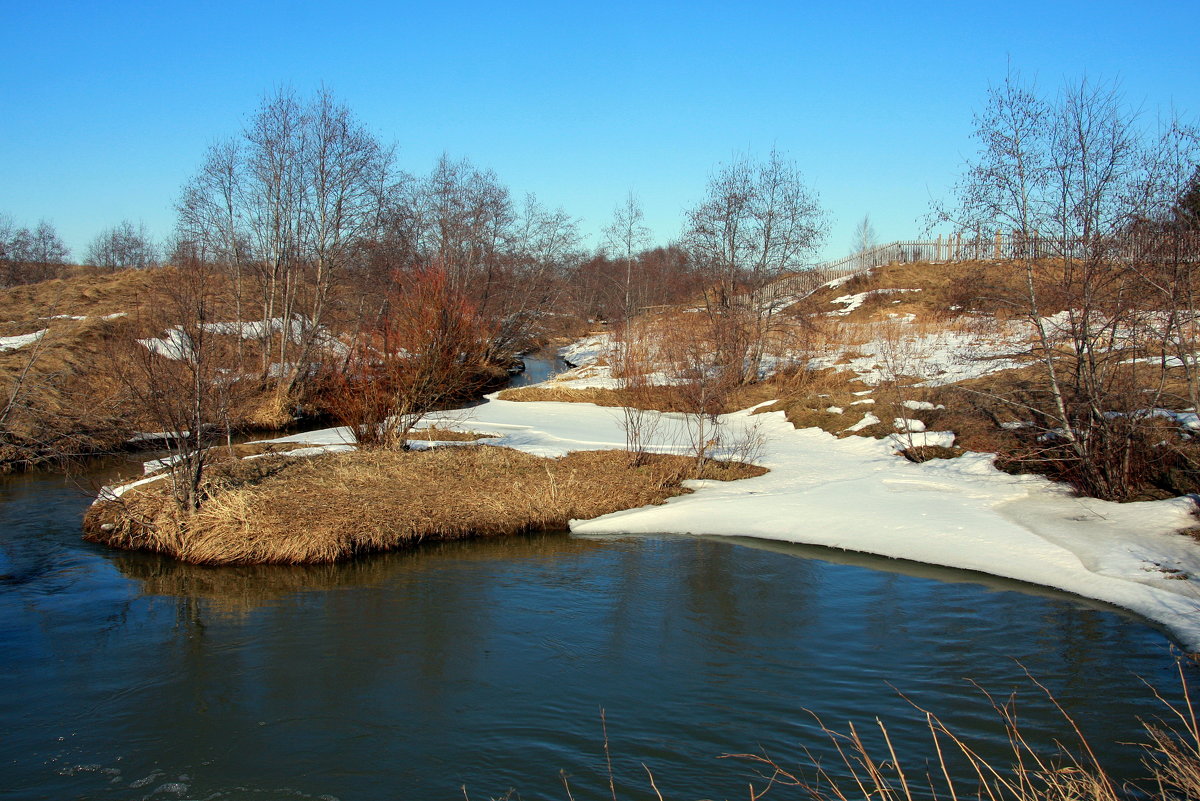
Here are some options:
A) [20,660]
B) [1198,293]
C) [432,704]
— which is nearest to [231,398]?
[20,660]

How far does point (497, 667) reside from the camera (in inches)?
299

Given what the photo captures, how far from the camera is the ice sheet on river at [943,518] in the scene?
372 inches

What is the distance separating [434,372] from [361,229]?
→ 11.7 meters

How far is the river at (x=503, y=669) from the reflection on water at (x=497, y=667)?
0.03 m

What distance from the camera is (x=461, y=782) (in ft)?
18.6

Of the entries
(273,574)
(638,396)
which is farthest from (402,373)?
(638,396)

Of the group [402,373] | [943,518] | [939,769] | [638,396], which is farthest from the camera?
[638,396]

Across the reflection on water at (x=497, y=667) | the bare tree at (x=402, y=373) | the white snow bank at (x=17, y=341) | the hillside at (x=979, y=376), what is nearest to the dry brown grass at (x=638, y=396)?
the hillside at (x=979, y=376)

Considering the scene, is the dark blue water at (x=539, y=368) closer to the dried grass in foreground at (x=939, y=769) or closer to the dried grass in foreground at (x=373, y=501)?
the dried grass in foreground at (x=373, y=501)

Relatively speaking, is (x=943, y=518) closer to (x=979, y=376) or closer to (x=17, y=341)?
(x=979, y=376)

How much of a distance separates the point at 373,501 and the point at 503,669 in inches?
205

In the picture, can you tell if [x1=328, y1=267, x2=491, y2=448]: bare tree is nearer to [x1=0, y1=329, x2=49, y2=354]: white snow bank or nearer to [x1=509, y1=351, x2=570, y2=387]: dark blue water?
[x1=0, y1=329, x2=49, y2=354]: white snow bank

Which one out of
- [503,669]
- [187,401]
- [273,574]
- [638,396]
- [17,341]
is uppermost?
[17,341]

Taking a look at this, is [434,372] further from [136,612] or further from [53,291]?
[53,291]
